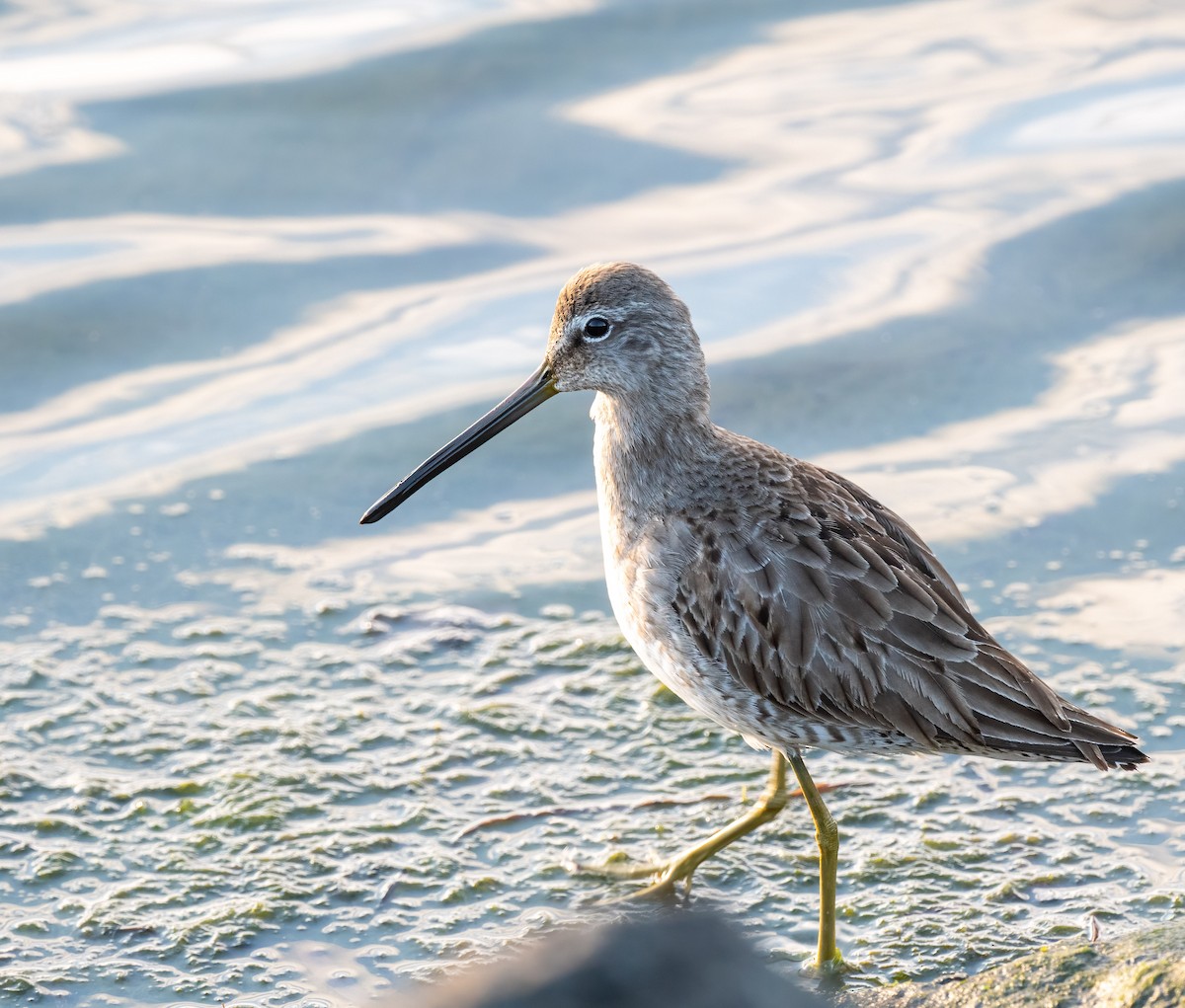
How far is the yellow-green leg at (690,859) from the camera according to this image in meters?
4.71

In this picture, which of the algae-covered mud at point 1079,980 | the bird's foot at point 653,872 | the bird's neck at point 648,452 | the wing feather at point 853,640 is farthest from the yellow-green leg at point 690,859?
the algae-covered mud at point 1079,980

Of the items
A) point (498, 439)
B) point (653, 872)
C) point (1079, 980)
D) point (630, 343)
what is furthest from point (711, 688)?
point (498, 439)

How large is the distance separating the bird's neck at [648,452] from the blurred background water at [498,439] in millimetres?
937

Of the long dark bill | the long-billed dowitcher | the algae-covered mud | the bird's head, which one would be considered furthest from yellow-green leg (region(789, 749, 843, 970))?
the long dark bill

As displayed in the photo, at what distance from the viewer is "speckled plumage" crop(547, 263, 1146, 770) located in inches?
169

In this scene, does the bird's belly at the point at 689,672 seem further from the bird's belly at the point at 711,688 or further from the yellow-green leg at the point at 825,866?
the yellow-green leg at the point at 825,866

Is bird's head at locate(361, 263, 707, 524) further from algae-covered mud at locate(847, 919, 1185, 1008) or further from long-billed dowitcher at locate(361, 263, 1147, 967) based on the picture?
algae-covered mud at locate(847, 919, 1185, 1008)

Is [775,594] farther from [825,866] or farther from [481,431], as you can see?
[481,431]

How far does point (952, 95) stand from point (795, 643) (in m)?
5.39

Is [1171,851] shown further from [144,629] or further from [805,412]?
[144,629]

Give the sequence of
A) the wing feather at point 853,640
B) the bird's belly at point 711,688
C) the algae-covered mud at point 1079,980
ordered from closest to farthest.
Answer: the algae-covered mud at point 1079,980
the wing feather at point 853,640
the bird's belly at point 711,688

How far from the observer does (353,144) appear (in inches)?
341

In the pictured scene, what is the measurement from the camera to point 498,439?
23.1 ft

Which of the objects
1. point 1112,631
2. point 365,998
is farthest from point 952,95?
point 365,998
